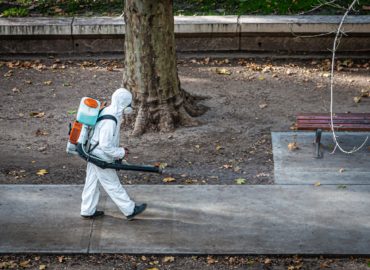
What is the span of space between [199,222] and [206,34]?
619cm

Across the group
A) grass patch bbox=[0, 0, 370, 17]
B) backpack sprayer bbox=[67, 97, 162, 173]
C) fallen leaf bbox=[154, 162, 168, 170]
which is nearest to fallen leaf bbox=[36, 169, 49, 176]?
fallen leaf bbox=[154, 162, 168, 170]

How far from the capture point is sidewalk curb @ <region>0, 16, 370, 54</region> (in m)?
12.9

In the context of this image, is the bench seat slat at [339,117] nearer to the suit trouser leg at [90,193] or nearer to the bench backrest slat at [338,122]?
the bench backrest slat at [338,122]

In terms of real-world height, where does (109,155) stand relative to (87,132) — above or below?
below

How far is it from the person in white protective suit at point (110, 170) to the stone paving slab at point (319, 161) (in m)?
2.15

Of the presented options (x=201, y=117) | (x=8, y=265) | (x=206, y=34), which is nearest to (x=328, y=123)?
(x=201, y=117)

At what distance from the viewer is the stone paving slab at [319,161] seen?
874 cm

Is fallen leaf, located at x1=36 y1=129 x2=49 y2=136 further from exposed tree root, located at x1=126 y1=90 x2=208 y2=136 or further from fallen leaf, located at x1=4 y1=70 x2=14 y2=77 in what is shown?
fallen leaf, located at x1=4 y1=70 x2=14 y2=77

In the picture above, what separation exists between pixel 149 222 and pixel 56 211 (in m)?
1.10

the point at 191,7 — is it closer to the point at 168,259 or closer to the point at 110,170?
the point at 110,170

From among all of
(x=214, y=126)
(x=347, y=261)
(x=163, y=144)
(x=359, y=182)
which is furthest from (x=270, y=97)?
(x=347, y=261)

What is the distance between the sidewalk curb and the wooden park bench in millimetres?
3527

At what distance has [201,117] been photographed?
10.9 m

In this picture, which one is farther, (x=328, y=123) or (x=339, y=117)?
(x=339, y=117)
